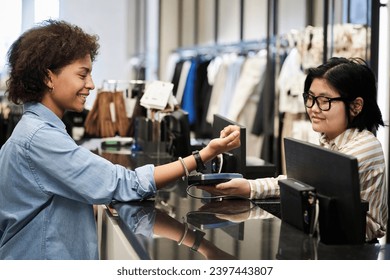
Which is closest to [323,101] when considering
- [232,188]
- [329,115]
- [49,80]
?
[329,115]

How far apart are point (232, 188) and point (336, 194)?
2.26ft

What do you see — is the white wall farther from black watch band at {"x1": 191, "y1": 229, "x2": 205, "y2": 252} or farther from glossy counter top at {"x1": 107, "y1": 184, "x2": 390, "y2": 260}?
black watch band at {"x1": 191, "y1": 229, "x2": 205, "y2": 252}

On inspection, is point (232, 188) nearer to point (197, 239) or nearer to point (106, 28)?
point (197, 239)

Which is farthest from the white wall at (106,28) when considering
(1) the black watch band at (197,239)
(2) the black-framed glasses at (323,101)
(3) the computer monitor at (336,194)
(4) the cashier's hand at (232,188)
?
(3) the computer monitor at (336,194)

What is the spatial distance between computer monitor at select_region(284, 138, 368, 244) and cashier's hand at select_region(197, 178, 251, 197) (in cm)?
52

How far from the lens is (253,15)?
8242 mm

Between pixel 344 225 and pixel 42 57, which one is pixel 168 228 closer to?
pixel 344 225

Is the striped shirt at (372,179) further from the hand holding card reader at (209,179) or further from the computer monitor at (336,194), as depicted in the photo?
the hand holding card reader at (209,179)

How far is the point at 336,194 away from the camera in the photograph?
197 cm

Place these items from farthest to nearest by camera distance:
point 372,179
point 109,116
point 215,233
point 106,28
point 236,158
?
point 106,28
point 109,116
point 236,158
point 372,179
point 215,233

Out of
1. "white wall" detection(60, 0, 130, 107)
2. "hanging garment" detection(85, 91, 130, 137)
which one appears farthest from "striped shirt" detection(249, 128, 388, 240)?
"white wall" detection(60, 0, 130, 107)

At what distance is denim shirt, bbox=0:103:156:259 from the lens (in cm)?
222
